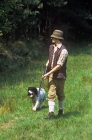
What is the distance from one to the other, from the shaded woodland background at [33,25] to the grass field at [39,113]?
335 centimetres

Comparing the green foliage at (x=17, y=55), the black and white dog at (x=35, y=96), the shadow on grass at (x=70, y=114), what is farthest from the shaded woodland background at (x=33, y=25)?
the shadow on grass at (x=70, y=114)

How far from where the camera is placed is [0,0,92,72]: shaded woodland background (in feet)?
56.8

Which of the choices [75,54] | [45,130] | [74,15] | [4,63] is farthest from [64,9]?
[45,130]

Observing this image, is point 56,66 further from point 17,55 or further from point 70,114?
point 17,55

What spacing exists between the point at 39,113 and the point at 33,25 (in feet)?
48.3

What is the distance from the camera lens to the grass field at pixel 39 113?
7512 mm

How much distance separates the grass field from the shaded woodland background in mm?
3347

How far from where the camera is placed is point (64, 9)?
1108 inches

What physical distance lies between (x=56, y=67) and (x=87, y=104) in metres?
2.23

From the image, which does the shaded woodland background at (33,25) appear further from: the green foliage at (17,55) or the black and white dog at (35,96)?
the black and white dog at (35,96)

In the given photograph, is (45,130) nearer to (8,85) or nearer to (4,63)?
(8,85)

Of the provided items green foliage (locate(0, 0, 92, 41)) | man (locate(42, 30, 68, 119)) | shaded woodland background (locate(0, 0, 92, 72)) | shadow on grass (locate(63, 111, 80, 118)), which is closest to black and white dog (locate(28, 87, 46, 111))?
shadow on grass (locate(63, 111, 80, 118))

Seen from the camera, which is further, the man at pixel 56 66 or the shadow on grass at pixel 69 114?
the shadow on grass at pixel 69 114

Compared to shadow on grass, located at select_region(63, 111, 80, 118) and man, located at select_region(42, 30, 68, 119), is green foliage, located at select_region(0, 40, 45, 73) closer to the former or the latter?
shadow on grass, located at select_region(63, 111, 80, 118)
